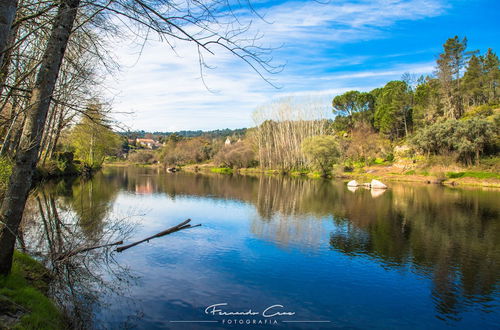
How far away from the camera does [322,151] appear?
55156mm

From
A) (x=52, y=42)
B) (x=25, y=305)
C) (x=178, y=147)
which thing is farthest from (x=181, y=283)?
(x=178, y=147)

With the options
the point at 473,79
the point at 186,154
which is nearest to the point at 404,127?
the point at 473,79

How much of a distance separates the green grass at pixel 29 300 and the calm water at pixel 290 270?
73 centimetres

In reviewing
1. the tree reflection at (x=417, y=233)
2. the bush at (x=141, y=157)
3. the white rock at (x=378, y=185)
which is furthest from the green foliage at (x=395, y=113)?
the bush at (x=141, y=157)

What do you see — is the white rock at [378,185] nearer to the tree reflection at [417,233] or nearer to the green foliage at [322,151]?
the tree reflection at [417,233]

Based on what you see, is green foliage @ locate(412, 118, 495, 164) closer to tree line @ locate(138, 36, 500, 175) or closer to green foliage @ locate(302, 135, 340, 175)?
tree line @ locate(138, 36, 500, 175)

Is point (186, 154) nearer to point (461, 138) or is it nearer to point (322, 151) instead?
point (322, 151)

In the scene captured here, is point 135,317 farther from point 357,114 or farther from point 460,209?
point 357,114

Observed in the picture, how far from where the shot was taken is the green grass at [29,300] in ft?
16.3

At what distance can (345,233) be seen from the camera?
15727 millimetres

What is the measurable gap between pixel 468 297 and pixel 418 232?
7.62 meters

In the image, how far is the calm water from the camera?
755 cm

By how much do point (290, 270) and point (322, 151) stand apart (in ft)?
152

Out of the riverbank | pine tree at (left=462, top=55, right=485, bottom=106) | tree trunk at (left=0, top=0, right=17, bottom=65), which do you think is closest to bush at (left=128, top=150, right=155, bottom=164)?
the riverbank
